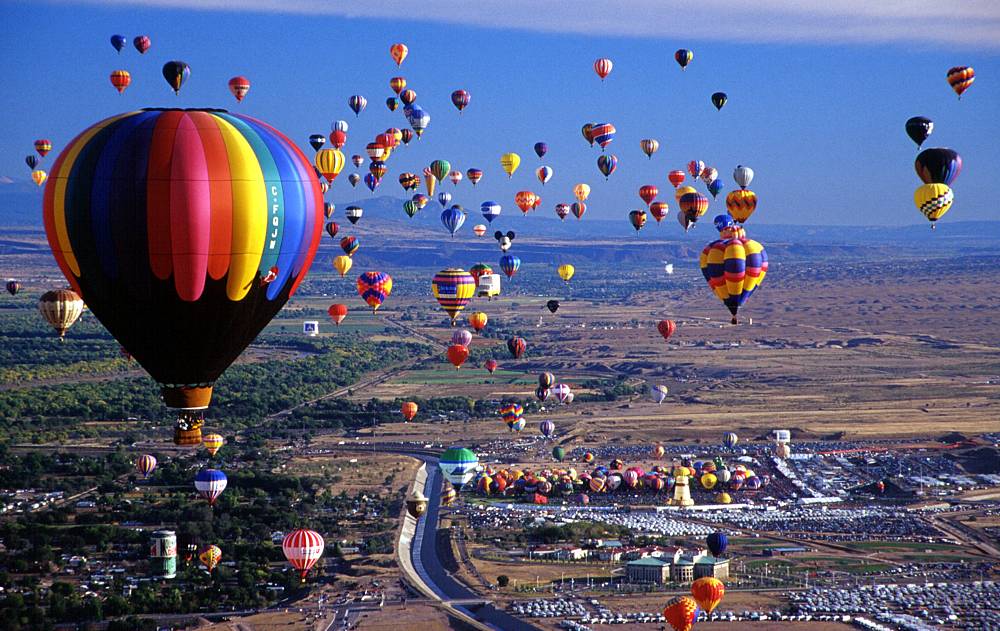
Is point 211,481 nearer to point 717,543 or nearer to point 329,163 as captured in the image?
point 329,163

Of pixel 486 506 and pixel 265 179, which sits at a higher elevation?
pixel 265 179

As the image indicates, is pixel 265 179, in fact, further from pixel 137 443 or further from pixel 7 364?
pixel 7 364

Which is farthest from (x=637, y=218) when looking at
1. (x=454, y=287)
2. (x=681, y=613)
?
(x=681, y=613)

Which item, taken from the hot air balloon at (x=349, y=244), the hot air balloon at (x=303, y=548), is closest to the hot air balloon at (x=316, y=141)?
the hot air balloon at (x=349, y=244)

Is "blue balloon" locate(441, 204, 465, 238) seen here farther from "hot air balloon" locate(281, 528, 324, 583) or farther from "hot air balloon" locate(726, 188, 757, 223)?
"hot air balloon" locate(281, 528, 324, 583)

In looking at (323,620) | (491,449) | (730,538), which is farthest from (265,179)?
(491,449)

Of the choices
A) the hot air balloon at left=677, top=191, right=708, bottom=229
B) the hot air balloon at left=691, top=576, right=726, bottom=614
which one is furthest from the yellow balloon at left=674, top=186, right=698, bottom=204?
the hot air balloon at left=691, top=576, right=726, bottom=614

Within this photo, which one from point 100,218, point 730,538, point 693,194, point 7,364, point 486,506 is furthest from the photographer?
point 7,364
